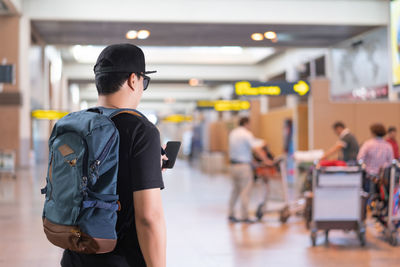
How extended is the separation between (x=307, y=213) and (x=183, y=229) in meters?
1.81

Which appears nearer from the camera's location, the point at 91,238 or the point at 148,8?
the point at 91,238

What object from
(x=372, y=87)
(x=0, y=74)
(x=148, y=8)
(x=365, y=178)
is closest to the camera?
(x=365, y=178)

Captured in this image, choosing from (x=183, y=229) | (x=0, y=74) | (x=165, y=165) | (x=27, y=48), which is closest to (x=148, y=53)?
(x=27, y=48)

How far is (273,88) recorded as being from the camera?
15.1 meters

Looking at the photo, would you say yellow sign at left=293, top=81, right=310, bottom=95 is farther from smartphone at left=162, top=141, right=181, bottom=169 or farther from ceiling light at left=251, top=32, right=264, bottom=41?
smartphone at left=162, top=141, right=181, bottom=169

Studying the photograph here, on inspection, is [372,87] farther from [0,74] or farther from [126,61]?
[126,61]

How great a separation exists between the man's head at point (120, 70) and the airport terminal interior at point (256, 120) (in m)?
0.23

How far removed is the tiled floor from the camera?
625 centimetres

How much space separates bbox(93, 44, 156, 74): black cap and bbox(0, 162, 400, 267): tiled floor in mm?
4277

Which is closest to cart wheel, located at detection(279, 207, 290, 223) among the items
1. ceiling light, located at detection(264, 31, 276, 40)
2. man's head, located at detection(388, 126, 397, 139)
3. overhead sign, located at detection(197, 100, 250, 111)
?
man's head, located at detection(388, 126, 397, 139)

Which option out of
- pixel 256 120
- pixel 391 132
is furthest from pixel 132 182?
pixel 256 120

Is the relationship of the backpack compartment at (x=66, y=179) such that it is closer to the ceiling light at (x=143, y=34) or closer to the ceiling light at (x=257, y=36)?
the ceiling light at (x=143, y=34)

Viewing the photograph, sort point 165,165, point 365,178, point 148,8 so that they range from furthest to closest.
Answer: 1. point 148,8
2. point 365,178
3. point 165,165

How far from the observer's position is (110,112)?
192cm
